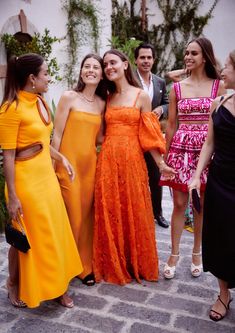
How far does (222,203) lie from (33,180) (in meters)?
1.34

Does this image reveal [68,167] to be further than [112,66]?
No

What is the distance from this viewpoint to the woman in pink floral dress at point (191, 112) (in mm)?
3316

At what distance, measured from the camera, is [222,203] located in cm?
271

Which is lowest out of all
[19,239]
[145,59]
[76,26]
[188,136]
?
[19,239]

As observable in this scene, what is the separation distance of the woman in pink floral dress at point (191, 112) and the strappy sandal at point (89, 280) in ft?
3.15

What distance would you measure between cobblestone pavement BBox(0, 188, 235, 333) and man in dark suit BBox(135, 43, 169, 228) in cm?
142

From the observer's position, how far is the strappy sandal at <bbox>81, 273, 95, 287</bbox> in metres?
3.45

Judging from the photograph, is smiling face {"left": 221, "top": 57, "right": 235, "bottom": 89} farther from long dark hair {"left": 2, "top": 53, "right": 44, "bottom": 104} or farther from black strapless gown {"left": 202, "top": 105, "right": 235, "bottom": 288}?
long dark hair {"left": 2, "top": 53, "right": 44, "bottom": 104}

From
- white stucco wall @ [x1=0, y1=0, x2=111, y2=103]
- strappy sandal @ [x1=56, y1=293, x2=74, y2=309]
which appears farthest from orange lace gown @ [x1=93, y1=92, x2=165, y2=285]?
white stucco wall @ [x1=0, y1=0, x2=111, y2=103]

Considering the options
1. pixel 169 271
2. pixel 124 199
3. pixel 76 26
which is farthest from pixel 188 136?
pixel 76 26

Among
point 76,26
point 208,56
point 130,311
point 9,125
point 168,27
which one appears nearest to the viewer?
Answer: point 9,125

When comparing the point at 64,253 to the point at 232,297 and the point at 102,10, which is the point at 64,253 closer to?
the point at 232,297

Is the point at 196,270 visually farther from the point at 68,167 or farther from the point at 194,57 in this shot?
the point at 194,57

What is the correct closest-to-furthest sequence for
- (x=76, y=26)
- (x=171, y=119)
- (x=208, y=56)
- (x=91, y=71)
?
(x=91, y=71)
(x=208, y=56)
(x=171, y=119)
(x=76, y=26)
